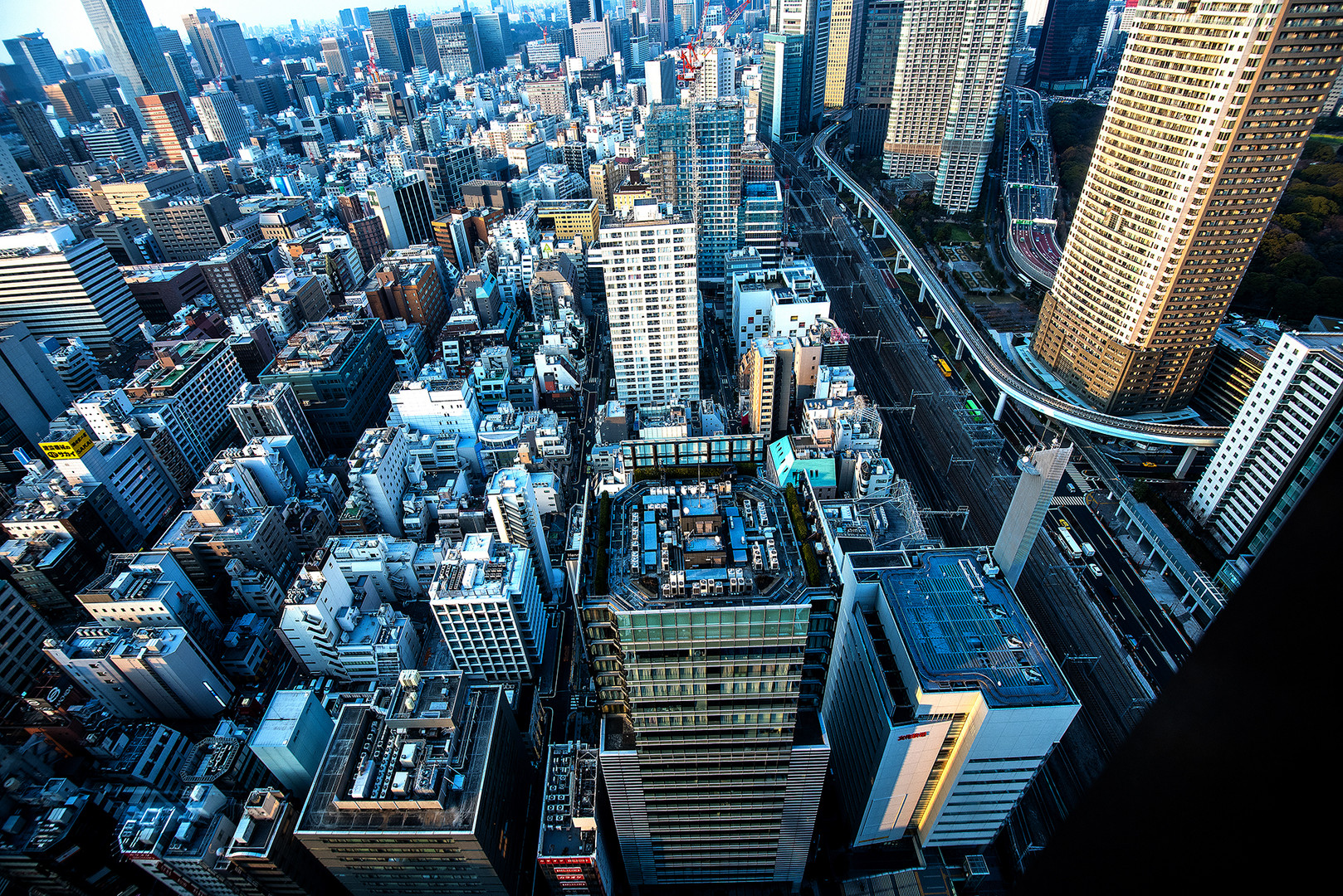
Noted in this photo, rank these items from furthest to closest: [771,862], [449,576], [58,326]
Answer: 1. [58,326]
2. [449,576]
3. [771,862]

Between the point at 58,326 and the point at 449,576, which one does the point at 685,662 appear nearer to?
the point at 449,576

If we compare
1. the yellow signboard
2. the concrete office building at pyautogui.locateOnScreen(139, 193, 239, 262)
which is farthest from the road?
the concrete office building at pyautogui.locateOnScreen(139, 193, 239, 262)

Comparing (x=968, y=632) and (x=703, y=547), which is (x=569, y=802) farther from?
(x=968, y=632)

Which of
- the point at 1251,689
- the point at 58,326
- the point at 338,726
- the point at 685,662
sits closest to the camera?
the point at 1251,689

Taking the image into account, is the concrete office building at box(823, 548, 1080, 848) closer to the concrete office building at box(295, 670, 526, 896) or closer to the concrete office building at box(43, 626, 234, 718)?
the concrete office building at box(295, 670, 526, 896)

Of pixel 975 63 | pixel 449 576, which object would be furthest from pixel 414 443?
pixel 975 63

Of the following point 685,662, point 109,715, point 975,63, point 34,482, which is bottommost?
point 109,715
